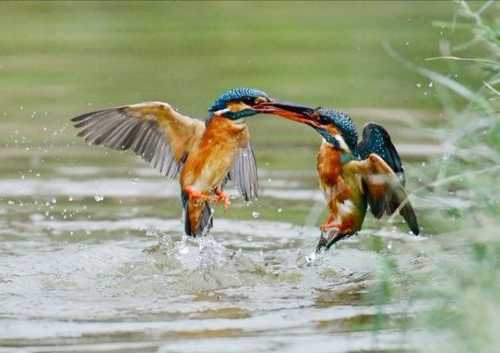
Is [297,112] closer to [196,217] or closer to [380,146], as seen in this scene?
[380,146]

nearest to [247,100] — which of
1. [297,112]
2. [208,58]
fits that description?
[297,112]

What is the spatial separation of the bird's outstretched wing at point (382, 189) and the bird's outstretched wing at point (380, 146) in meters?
0.07

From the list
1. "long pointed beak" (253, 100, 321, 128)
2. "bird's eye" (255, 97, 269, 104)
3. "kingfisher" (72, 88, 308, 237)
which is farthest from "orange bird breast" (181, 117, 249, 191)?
"long pointed beak" (253, 100, 321, 128)

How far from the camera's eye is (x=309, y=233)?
8633 millimetres

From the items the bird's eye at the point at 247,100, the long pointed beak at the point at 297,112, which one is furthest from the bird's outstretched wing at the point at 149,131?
the long pointed beak at the point at 297,112

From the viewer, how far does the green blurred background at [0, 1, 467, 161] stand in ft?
37.3

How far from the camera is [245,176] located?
328 inches

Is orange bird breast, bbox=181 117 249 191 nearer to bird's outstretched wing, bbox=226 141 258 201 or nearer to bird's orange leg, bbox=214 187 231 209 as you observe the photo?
bird's orange leg, bbox=214 187 231 209

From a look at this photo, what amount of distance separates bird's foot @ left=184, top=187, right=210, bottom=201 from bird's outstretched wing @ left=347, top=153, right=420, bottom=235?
0.93 m

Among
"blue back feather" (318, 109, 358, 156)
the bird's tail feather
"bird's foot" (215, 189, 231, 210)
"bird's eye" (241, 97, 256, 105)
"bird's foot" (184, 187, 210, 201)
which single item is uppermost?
"bird's eye" (241, 97, 256, 105)

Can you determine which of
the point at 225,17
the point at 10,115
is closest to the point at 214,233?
the point at 10,115

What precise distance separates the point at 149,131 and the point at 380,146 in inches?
56.2

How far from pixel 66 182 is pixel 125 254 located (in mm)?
1612

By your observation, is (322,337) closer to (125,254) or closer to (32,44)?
(125,254)
